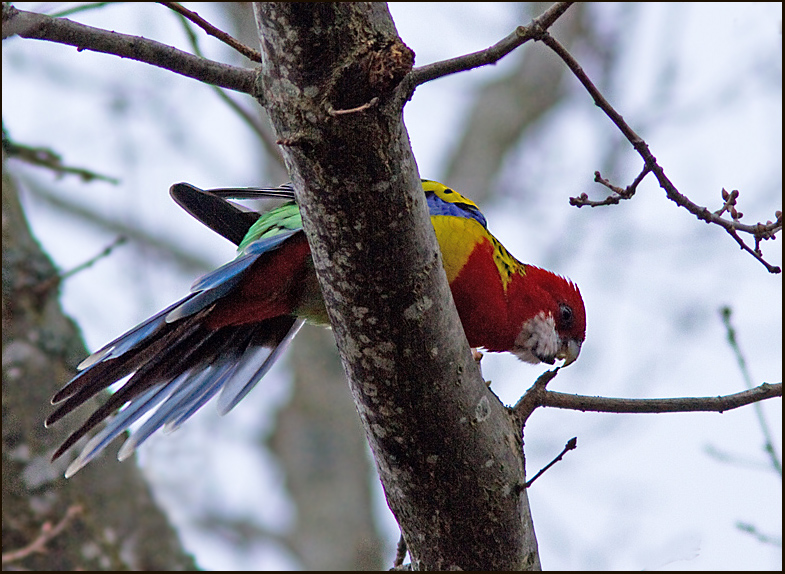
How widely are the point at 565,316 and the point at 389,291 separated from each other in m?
2.02

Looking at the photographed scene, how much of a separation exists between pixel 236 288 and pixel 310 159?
1460 millimetres

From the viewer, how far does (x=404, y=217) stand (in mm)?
1805

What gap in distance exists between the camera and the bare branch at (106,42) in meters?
1.65

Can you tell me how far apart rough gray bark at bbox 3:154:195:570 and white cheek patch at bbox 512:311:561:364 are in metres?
1.89

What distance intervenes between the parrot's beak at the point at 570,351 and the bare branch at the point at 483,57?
2.25 meters

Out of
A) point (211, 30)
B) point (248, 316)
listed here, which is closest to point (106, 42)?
point (211, 30)

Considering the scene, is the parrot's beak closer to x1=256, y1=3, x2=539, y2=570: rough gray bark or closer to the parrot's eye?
the parrot's eye

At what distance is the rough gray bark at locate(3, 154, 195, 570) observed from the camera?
3.31 metres

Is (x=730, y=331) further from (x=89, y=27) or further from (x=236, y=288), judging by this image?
(x=89, y=27)

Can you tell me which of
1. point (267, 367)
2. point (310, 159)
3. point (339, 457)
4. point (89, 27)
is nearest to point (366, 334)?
point (310, 159)

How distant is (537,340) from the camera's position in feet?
11.8

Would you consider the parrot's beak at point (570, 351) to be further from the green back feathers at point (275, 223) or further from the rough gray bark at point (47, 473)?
the rough gray bark at point (47, 473)

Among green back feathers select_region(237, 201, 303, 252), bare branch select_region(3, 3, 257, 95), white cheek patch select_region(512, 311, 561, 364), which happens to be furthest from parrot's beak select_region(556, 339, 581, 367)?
bare branch select_region(3, 3, 257, 95)

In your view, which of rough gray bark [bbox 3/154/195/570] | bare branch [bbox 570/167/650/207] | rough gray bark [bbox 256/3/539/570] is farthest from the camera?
rough gray bark [bbox 3/154/195/570]
